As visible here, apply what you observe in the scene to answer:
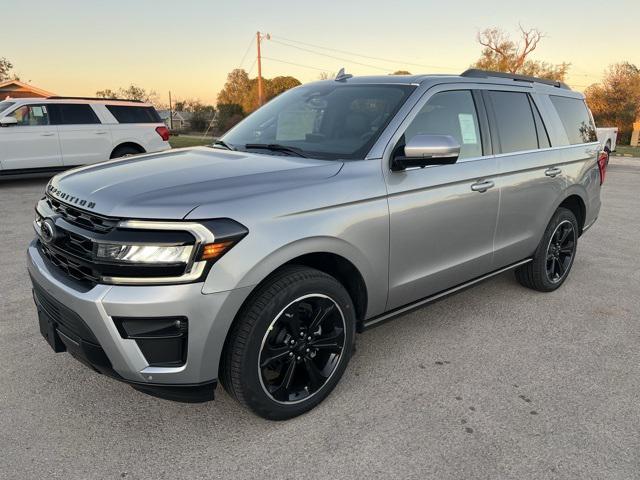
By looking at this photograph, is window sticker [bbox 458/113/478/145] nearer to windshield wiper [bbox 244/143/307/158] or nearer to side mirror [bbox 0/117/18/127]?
windshield wiper [bbox 244/143/307/158]

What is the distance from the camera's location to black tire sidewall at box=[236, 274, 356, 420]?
2.41 meters

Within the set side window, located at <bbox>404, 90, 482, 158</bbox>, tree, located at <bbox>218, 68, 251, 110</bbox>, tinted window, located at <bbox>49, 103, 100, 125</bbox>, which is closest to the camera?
side window, located at <bbox>404, 90, 482, 158</bbox>

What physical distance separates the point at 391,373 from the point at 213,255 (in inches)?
62.4

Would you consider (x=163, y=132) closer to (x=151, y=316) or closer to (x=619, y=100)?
(x=151, y=316)

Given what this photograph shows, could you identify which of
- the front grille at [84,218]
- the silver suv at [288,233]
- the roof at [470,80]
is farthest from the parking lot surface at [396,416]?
the roof at [470,80]

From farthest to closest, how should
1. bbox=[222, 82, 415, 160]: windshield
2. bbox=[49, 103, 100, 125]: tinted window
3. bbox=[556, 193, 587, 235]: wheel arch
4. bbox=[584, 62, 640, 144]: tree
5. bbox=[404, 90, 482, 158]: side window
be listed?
bbox=[584, 62, 640, 144]: tree, bbox=[49, 103, 100, 125]: tinted window, bbox=[556, 193, 587, 235]: wheel arch, bbox=[404, 90, 482, 158]: side window, bbox=[222, 82, 415, 160]: windshield

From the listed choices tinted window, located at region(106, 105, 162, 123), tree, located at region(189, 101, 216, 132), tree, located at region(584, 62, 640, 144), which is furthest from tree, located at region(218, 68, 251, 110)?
tinted window, located at region(106, 105, 162, 123)

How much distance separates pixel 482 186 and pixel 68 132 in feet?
31.9

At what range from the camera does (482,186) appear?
353 cm

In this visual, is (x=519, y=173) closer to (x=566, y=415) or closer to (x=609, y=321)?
(x=609, y=321)

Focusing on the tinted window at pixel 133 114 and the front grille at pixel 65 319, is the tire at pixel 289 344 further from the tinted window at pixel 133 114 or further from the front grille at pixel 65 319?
the tinted window at pixel 133 114

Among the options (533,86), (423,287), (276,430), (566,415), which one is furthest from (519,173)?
(276,430)

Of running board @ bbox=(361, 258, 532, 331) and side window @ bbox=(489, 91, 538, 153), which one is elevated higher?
side window @ bbox=(489, 91, 538, 153)

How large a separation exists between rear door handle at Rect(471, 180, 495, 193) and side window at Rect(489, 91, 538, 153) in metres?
0.37
